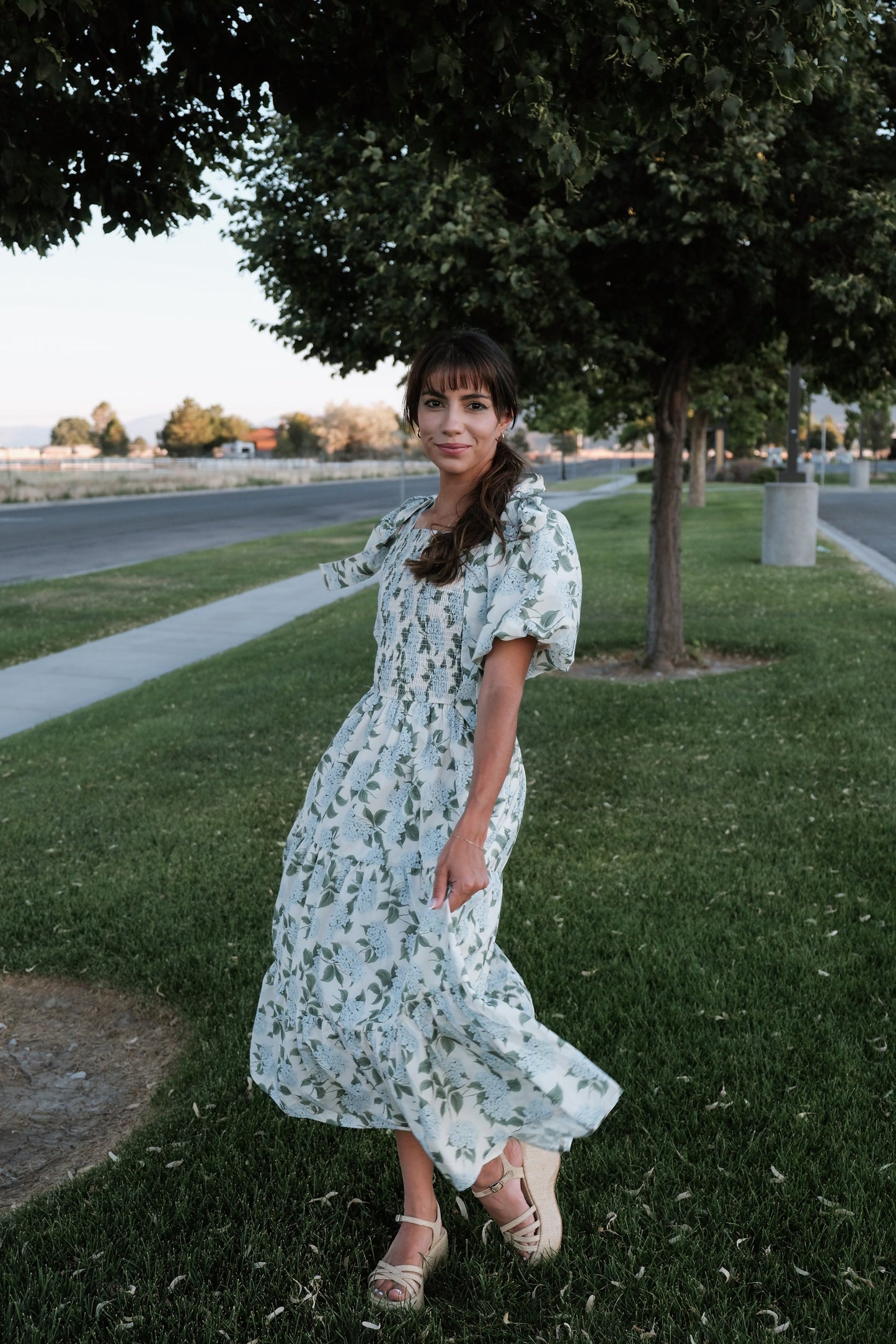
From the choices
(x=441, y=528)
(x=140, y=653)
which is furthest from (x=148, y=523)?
(x=441, y=528)

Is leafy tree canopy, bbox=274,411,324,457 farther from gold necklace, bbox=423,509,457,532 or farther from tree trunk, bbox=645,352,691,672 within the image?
gold necklace, bbox=423,509,457,532

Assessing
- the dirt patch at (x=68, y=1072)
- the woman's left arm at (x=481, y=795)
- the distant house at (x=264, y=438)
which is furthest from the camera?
the distant house at (x=264, y=438)

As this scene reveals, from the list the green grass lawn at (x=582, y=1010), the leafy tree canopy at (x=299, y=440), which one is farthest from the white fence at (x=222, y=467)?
the green grass lawn at (x=582, y=1010)

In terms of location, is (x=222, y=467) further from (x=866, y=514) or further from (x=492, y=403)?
(x=492, y=403)

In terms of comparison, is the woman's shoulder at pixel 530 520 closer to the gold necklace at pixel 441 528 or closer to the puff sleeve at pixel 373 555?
the gold necklace at pixel 441 528

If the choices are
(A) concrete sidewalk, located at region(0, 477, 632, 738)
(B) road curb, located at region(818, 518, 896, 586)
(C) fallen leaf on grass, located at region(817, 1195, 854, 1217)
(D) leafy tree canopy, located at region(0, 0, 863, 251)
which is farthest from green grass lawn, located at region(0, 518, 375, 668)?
(C) fallen leaf on grass, located at region(817, 1195, 854, 1217)

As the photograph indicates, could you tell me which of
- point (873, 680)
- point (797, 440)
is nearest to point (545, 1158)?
point (873, 680)

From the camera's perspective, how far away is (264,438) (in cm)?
15862

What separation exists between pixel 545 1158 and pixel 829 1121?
869mm

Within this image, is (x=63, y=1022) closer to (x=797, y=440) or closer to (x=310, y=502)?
(x=797, y=440)

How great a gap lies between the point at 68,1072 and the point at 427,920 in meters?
1.76

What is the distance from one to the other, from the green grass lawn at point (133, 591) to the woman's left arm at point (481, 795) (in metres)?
8.90

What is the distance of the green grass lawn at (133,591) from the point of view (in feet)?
39.1

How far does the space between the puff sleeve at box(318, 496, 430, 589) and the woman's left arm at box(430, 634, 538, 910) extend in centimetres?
46
